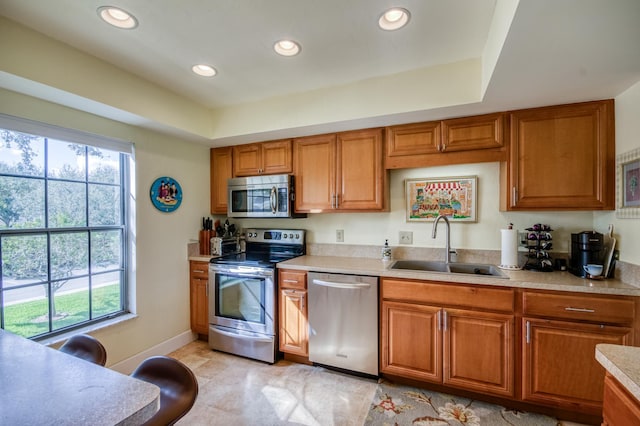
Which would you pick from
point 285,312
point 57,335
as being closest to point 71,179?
point 57,335

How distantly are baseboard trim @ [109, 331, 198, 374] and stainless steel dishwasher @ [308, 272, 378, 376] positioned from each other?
144cm

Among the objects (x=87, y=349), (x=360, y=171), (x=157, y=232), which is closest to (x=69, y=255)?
(x=157, y=232)

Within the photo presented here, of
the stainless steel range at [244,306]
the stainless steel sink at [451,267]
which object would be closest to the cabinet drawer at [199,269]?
the stainless steel range at [244,306]

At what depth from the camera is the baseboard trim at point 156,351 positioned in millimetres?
2393

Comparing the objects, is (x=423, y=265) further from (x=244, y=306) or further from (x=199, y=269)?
(x=199, y=269)

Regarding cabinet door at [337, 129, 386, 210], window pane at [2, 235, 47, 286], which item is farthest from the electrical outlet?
window pane at [2, 235, 47, 286]

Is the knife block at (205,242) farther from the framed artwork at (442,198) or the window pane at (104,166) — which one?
the framed artwork at (442,198)

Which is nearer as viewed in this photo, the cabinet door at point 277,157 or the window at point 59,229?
the window at point 59,229

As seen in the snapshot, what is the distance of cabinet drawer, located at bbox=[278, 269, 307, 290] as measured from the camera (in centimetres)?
251

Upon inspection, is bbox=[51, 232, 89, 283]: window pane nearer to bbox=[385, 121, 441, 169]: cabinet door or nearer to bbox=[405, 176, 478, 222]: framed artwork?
bbox=[385, 121, 441, 169]: cabinet door

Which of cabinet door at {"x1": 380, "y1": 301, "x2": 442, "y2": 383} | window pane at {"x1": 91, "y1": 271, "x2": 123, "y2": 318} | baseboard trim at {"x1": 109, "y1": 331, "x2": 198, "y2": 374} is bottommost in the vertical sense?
baseboard trim at {"x1": 109, "y1": 331, "x2": 198, "y2": 374}

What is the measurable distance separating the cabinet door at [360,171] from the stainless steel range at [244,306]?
2.84ft

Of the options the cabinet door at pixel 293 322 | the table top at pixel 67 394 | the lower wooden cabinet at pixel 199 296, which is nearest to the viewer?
the table top at pixel 67 394

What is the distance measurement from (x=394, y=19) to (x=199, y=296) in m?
2.98
